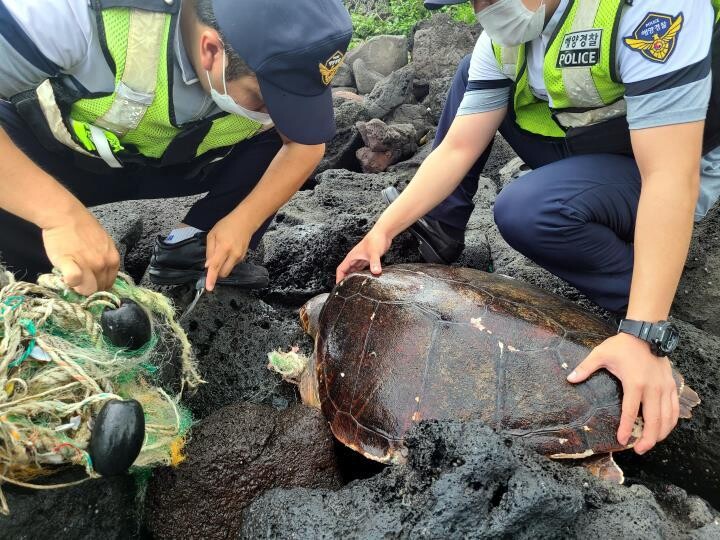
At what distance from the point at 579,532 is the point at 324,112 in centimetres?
150

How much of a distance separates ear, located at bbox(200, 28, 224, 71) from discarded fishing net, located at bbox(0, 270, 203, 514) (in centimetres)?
78

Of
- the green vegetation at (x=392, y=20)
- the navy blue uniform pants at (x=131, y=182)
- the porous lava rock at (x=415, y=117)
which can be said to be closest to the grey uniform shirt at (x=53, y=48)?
the navy blue uniform pants at (x=131, y=182)

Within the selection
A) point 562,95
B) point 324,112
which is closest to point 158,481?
point 324,112

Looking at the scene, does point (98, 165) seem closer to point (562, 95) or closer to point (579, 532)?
point (562, 95)

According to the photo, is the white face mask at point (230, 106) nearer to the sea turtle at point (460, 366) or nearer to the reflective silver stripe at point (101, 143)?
the reflective silver stripe at point (101, 143)

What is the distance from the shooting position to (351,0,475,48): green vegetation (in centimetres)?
796

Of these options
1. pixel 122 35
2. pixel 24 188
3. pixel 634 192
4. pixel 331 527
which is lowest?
pixel 331 527

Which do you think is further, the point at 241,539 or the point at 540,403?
the point at 540,403

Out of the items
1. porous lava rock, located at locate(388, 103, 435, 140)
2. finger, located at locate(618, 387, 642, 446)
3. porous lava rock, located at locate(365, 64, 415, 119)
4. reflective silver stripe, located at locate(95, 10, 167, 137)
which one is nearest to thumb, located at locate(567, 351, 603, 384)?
finger, located at locate(618, 387, 642, 446)

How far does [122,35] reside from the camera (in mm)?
1604

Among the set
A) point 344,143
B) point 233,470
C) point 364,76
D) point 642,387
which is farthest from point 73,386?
point 364,76

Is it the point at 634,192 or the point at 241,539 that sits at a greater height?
the point at 634,192

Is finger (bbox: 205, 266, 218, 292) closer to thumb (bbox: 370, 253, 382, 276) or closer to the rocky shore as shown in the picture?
the rocky shore

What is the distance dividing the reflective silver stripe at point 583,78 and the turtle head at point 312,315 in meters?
1.23
